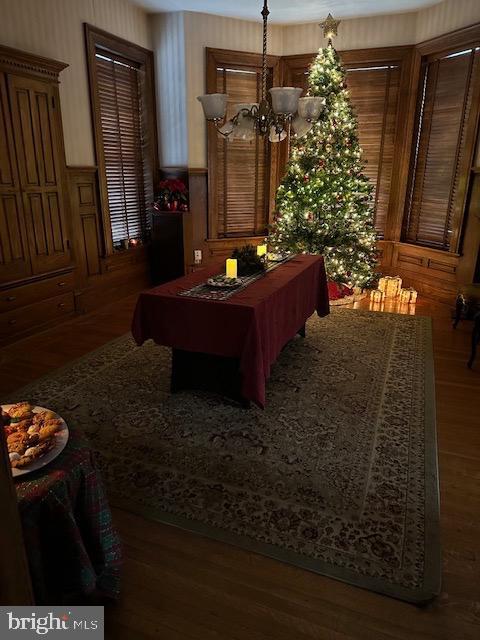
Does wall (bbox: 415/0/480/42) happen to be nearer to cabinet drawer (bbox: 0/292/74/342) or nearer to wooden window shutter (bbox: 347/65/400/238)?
wooden window shutter (bbox: 347/65/400/238)

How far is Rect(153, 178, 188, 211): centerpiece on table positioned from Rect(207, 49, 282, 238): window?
1.51ft

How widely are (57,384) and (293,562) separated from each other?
7.62 ft

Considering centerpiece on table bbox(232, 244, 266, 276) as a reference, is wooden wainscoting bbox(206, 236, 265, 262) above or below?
below

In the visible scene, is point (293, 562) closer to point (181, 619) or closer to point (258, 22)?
point (181, 619)

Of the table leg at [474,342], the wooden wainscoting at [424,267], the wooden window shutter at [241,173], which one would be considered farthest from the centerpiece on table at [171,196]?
the table leg at [474,342]

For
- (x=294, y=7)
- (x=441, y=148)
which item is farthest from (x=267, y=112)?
(x=441, y=148)

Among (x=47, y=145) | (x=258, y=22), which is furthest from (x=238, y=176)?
(x=47, y=145)

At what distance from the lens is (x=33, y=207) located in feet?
13.5

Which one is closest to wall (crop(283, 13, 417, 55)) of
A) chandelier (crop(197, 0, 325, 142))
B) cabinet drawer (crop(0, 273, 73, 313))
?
chandelier (crop(197, 0, 325, 142))

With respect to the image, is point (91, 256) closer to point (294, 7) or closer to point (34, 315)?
point (34, 315)

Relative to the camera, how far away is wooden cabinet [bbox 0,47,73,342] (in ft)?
12.5

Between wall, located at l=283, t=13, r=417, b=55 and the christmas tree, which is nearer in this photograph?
the christmas tree

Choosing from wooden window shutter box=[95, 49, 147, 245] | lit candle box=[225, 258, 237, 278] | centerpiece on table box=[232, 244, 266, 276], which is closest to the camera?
lit candle box=[225, 258, 237, 278]

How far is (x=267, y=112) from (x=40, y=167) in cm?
228
